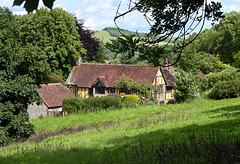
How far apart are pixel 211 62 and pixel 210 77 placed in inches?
898

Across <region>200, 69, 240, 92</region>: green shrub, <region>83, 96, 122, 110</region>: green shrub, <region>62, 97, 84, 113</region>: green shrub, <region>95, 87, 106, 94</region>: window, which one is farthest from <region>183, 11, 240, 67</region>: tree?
<region>62, 97, 84, 113</region>: green shrub

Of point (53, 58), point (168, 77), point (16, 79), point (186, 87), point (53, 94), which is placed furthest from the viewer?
point (53, 58)

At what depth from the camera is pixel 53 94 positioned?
113 feet

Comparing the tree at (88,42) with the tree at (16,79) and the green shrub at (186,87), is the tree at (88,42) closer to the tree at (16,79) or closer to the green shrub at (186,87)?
the green shrub at (186,87)

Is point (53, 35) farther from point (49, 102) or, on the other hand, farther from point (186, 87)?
point (186, 87)

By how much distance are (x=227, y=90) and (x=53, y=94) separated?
19.8m

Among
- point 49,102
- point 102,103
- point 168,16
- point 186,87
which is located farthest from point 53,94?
point 168,16

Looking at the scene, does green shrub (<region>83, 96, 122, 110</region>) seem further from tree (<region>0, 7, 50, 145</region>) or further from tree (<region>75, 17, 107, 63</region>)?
tree (<region>75, 17, 107, 63</region>)

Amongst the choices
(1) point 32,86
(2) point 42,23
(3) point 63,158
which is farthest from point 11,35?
(2) point 42,23

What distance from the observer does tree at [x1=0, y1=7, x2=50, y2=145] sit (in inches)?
697

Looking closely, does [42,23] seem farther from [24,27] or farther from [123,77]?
[123,77]

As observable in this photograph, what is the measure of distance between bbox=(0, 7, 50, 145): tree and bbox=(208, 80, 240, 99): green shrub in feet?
64.1

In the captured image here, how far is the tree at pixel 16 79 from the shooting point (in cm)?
1770

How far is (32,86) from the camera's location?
18.2 metres
